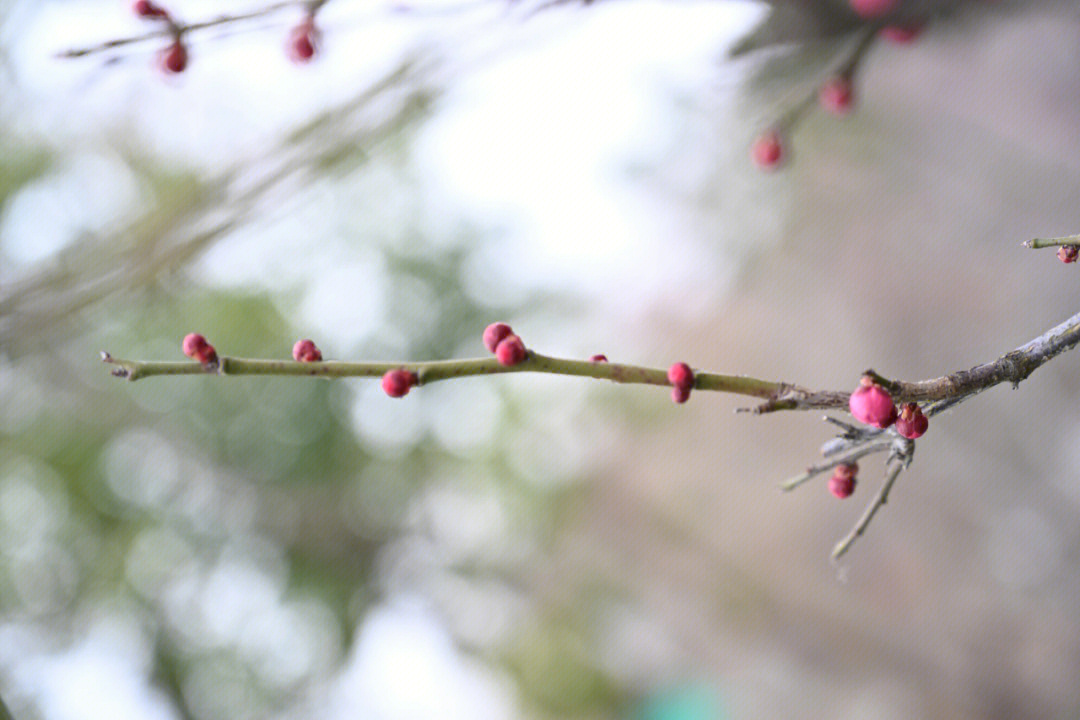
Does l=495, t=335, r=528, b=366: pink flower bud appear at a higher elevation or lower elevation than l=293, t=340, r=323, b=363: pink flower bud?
higher

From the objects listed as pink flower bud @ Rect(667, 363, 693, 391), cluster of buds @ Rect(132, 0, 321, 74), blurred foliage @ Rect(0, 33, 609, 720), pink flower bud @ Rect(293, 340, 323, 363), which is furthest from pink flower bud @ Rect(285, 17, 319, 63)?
blurred foliage @ Rect(0, 33, 609, 720)

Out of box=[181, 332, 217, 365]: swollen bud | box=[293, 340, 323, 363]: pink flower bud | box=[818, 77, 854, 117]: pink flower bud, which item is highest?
box=[818, 77, 854, 117]: pink flower bud

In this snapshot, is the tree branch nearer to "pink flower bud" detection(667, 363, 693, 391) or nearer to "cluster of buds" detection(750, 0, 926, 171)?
"pink flower bud" detection(667, 363, 693, 391)

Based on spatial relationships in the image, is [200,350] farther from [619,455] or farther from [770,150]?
[619,455]

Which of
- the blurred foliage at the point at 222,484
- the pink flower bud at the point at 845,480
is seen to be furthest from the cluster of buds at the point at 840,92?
the blurred foliage at the point at 222,484

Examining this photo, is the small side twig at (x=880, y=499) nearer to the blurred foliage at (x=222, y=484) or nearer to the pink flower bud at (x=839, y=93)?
the pink flower bud at (x=839, y=93)

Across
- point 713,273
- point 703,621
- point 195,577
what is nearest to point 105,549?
point 195,577

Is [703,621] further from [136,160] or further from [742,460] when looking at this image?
[136,160]
